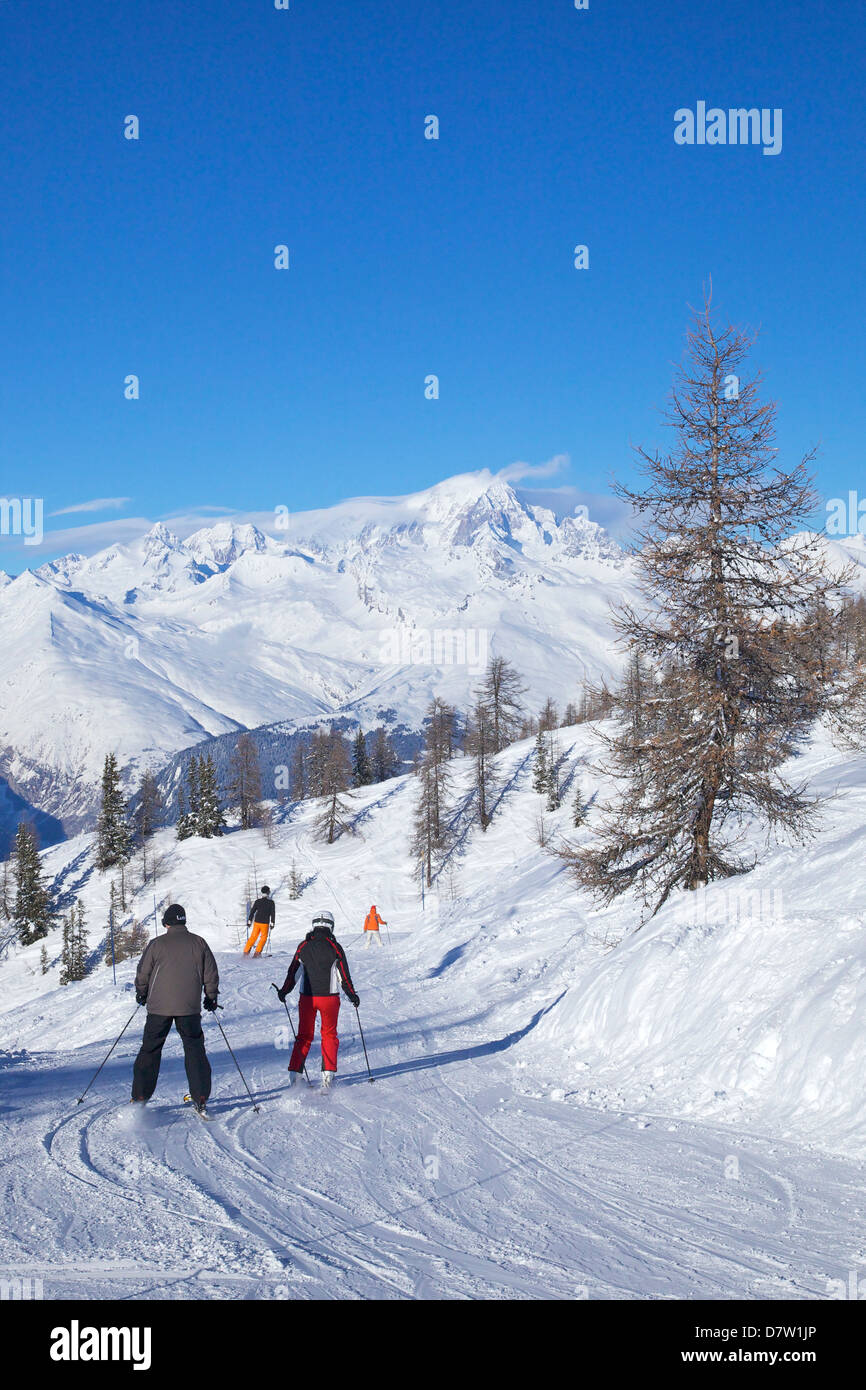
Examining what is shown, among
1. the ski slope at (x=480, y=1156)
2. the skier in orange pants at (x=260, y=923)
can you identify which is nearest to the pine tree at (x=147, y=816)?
the skier in orange pants at (x=260, y=923)

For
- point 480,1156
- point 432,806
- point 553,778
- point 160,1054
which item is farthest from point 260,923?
point 553,778

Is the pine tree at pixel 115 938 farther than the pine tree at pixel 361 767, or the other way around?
the pine tree at pixel 361 767

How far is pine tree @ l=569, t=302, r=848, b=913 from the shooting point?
44.7 feet

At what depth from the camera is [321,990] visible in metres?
10.5

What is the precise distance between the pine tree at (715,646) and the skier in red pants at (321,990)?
17.5 feet

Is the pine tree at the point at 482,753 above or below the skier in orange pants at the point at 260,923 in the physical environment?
above

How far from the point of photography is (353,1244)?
5.76 metres

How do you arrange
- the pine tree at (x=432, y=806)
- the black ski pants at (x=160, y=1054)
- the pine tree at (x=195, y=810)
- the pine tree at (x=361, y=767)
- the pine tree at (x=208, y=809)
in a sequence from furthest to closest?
1. the pine tree at (x=361, y=767)
2. the pine tree at (x=195, y=810)
3. the pine tree at (x=208, y=809)
4. the pine tree at (x=432, y=806)
5. the black ski pants at (x=160, y=1054)

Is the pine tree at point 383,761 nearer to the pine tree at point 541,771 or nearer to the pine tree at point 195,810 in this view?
the pine tree at point 195,810

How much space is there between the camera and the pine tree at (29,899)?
64.9 meters

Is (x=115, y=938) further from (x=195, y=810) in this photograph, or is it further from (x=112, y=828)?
(x=195, y=810)

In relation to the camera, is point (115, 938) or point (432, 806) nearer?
point (115, 938)

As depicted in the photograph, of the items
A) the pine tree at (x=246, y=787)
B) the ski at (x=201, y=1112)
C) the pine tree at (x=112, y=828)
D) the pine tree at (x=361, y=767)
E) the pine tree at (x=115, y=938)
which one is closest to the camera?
the ski at (x=201, y=1112)

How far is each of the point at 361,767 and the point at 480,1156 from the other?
83.5m
